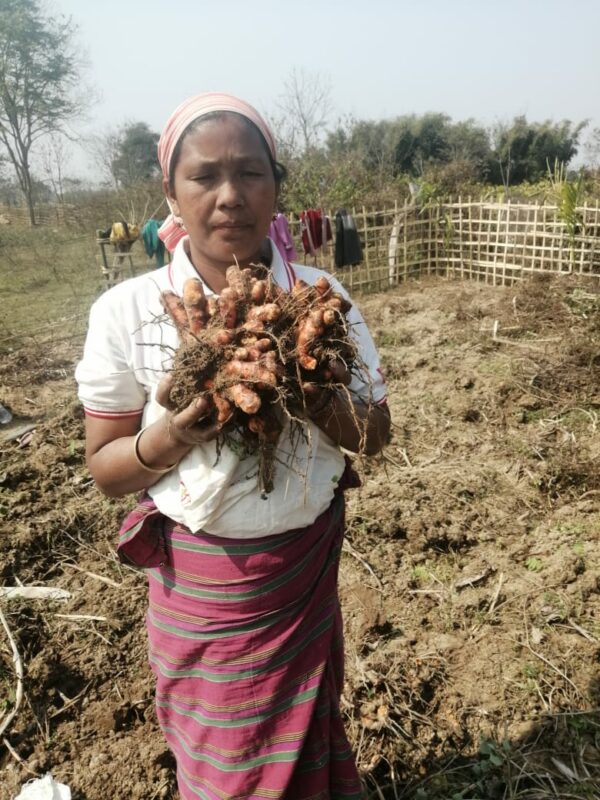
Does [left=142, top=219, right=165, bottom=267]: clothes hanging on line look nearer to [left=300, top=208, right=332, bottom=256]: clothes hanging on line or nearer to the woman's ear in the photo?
[left=300, top=208, right=332, bottom=256]: clothes hanging on line

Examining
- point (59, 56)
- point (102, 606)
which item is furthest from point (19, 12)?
point (102, 606)

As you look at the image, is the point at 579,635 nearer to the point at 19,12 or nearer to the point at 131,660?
the point at 131,660

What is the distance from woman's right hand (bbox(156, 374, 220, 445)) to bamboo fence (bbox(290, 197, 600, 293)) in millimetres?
8338

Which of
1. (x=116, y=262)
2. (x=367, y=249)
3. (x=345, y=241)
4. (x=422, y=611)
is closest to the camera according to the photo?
(x=422, y=611)

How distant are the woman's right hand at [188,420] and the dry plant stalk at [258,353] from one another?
0.01 meters

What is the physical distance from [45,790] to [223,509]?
158 cm

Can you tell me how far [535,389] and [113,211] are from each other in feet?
42.7

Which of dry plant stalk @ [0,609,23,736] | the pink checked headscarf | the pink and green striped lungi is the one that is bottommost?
dry plant stalk @ [0,609,23,736]

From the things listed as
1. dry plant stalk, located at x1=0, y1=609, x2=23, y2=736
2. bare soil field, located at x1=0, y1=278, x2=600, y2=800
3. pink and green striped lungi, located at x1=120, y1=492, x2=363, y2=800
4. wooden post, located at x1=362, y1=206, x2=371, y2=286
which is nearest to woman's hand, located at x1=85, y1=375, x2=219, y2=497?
pink and green striped lungi, located at x1=120, y1=492, x2=363, y2=800

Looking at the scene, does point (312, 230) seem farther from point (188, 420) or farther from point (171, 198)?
point (188, 420)

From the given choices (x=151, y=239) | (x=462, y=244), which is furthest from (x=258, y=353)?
(x=462, y=244)

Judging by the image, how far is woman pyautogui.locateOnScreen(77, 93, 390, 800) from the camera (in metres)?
1.14

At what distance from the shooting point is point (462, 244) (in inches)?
406

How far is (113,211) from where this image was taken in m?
14.9
